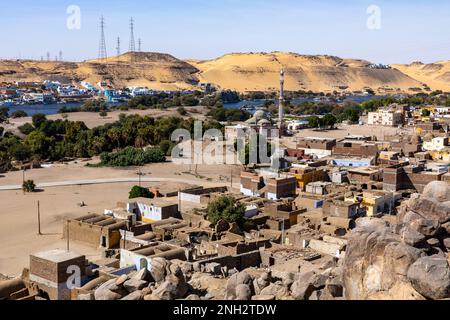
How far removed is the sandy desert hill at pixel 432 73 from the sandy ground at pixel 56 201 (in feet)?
353

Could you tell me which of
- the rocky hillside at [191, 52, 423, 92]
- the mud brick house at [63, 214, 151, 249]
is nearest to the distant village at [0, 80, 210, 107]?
the rocky hillside at [191, 52, 423, 92]

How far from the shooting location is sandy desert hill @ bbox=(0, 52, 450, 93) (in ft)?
372

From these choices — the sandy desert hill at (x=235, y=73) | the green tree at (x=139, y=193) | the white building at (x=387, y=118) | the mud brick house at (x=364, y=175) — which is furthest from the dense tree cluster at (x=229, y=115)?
the sandy desert hill at (x=235, y=73)

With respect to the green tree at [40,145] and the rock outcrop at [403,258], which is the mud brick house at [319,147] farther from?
the rock outcrop at [403,258]

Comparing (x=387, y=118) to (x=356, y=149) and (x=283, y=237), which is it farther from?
(x=283, y=237)

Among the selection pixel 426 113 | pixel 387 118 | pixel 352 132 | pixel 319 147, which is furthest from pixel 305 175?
pixel 426 113

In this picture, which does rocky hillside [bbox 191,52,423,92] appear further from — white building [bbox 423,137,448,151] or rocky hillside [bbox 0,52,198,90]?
white building [bbox 423,137,448,151]

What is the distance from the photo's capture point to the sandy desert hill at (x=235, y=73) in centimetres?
11344

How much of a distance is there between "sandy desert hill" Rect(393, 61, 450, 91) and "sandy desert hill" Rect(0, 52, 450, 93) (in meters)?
0.24

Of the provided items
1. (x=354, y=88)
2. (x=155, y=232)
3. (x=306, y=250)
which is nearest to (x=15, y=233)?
(x=155, y=232)

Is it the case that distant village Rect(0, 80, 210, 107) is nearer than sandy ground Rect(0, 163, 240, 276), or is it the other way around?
sandy ground Rect(0, 163, 240, 276)

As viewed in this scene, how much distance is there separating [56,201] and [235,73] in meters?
102

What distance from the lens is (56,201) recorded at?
78.7ft
